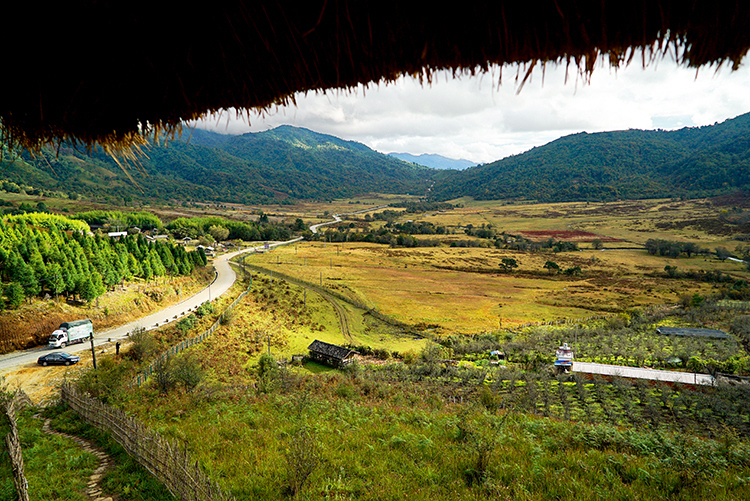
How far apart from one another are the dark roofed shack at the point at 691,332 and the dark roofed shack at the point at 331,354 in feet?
107

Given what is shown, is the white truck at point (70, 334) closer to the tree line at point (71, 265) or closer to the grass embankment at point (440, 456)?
the tree line at point (71, 265)

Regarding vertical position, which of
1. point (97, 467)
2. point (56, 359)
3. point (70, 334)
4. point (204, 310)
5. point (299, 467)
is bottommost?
point (204, 310)

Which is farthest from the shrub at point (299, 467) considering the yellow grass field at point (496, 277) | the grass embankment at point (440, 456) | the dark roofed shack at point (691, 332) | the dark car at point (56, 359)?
the dark roofed shack at point (691, 332)

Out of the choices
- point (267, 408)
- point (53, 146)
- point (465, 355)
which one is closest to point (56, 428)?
point (267, 408)

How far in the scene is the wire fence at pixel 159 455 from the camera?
5.50m

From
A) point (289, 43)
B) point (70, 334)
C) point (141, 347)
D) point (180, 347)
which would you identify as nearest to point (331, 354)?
point (180, 347)

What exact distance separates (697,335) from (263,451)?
43337mm

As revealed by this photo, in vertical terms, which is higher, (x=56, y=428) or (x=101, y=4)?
(x=101, y=4)

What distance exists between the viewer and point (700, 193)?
17875 centimetres

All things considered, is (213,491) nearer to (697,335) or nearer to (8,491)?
(8,491)

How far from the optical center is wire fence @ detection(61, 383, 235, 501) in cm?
550

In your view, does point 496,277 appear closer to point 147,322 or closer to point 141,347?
point 147,322

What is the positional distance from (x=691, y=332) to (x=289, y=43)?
154ft

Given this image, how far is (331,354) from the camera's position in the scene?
28.0 metres
